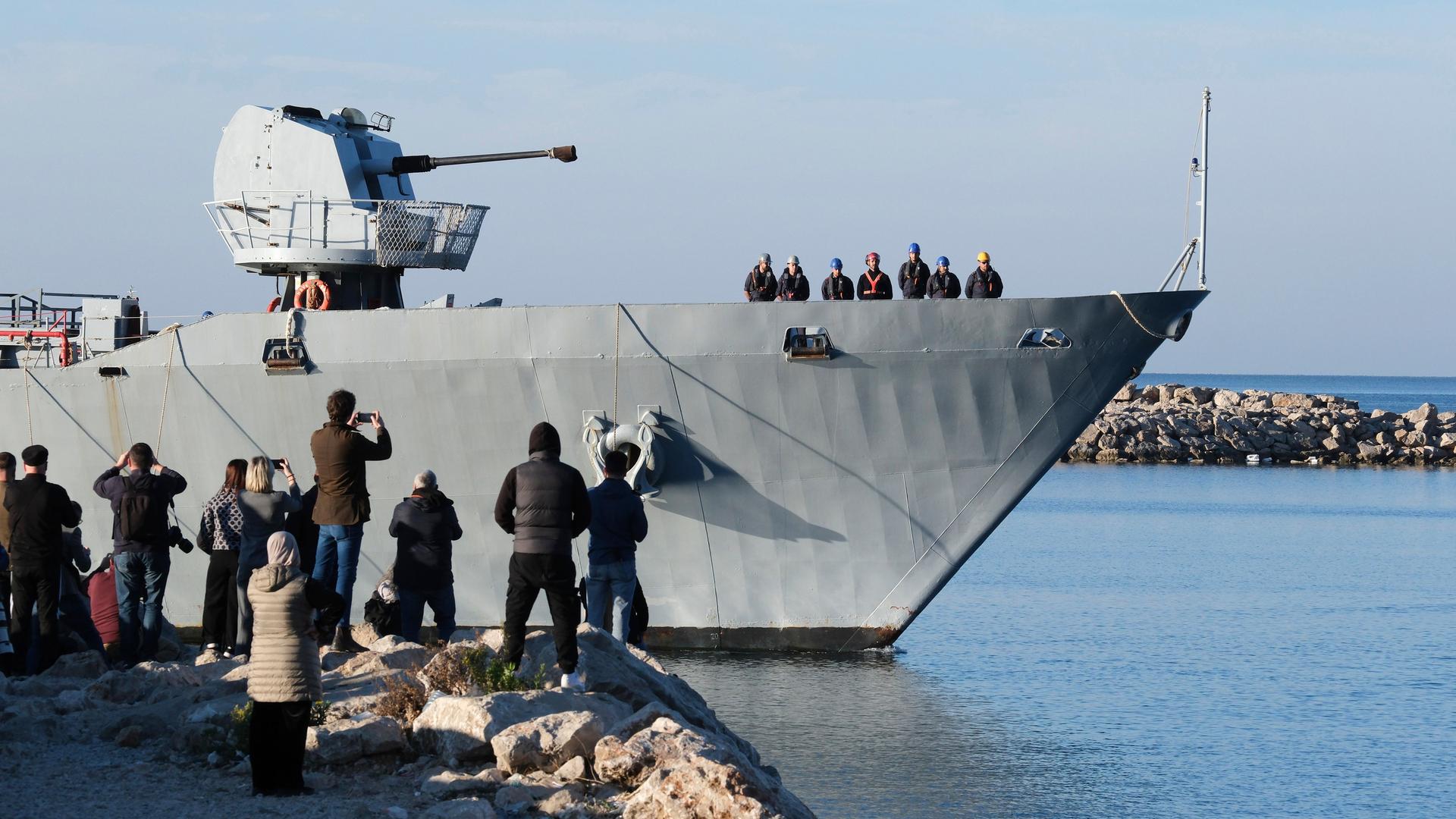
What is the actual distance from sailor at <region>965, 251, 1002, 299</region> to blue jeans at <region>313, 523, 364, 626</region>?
775 cm

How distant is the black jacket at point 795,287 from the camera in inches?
670

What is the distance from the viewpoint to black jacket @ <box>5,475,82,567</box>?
1168 centimetres

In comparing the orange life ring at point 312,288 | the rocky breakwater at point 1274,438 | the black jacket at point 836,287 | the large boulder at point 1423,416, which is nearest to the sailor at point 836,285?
the black jacket at point 836,287

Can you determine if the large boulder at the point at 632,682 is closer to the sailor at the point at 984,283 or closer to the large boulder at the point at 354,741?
the large boulder at the point at 354,741

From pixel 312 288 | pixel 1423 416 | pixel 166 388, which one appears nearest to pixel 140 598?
pixel 312 288

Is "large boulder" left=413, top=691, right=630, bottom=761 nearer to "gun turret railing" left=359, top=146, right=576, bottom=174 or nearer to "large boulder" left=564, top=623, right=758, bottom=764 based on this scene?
"large boulder" left=564, top=623, right=758, bottom=764

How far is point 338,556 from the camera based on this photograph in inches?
453

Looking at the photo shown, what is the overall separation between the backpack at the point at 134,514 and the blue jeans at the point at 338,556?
1420 mm

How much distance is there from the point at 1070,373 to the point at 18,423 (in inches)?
507

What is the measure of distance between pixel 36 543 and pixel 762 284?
8.20 m

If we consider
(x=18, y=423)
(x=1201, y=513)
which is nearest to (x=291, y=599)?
(x=18, y=423)

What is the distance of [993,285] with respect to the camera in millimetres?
16703

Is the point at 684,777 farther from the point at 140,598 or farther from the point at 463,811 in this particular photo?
the point at 140,598

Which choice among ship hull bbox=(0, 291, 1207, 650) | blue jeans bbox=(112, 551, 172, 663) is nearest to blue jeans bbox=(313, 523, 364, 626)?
blue jeans bbox=(112, 551, 172, 663)
